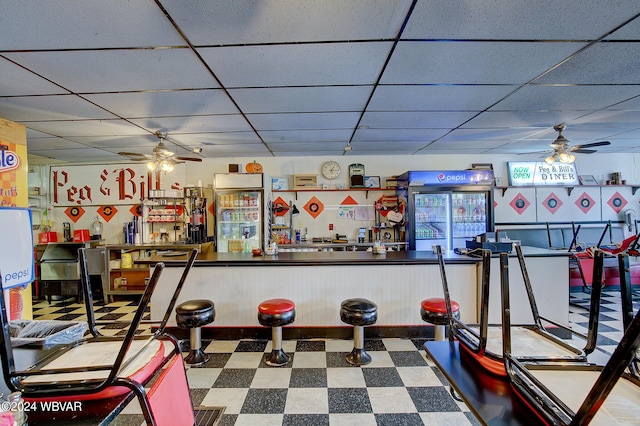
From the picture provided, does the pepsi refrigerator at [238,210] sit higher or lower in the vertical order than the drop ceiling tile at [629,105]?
lower

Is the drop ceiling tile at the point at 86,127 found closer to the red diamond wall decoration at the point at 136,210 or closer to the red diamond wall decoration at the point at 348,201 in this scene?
the red diamond wall decoration at the point at 136,210

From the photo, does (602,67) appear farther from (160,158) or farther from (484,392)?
(160,158)

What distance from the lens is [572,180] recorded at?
580 centimetres

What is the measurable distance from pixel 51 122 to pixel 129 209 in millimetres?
2761

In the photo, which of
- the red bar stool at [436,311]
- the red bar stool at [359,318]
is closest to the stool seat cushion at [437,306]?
the red bar stool at [436,311]

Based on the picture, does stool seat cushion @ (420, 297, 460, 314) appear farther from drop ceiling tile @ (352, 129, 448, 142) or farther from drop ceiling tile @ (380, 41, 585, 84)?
drop ceiling tile @ (352, 129, 448, 142)

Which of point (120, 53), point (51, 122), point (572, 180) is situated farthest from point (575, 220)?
point (51, 122)

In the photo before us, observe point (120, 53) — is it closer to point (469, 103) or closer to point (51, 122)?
point (51, 122)

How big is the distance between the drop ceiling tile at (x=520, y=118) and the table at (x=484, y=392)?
3.08m

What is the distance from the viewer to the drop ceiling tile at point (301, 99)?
270cm

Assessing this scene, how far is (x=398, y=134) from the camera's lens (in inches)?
168

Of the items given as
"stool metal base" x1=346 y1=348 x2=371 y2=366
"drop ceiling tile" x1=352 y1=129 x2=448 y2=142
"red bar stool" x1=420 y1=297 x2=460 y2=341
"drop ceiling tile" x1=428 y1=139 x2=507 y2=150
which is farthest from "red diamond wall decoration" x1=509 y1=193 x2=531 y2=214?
"stool metal base" x1=346 y1=348 x2=371 y2=366

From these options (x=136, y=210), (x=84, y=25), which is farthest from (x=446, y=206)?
(x=136, y=210)

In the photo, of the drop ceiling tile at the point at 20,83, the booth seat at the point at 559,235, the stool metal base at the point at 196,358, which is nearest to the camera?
the drop ceiling tile at the point at 20,83
